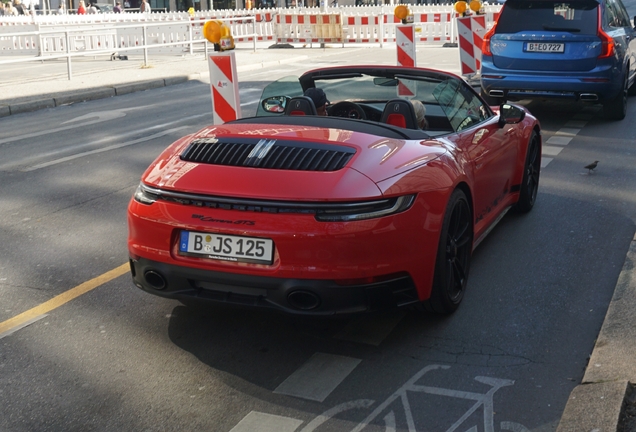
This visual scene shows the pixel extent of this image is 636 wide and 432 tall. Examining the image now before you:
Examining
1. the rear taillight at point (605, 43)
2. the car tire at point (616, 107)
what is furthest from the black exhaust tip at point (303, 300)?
the car tire at point (616, 107)

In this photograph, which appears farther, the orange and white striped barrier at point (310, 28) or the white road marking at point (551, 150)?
the orange and white striped barrier at point (310, 28)

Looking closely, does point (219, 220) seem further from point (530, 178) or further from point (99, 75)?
point (99, 75)

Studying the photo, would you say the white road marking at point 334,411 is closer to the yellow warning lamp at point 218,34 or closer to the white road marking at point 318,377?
the white road marking at point 318,377

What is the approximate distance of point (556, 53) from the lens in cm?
1098

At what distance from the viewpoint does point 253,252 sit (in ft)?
12.8

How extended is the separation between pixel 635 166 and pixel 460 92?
13.1 ft

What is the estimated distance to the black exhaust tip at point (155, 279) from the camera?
13.6ft

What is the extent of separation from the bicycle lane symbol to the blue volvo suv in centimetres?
785

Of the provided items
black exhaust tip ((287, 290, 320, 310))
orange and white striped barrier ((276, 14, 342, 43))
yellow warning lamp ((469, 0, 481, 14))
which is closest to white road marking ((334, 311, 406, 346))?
black exhaust tip ((287, 290, 320, 310))

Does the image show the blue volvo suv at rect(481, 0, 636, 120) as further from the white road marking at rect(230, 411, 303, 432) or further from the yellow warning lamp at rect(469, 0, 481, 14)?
the white road marking at rect(230, 411, 303, 432)

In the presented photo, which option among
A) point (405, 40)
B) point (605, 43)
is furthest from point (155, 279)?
point (405, 40)

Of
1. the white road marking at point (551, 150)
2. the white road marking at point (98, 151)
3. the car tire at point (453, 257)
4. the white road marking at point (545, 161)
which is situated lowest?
the white road marking at point (98, 151)

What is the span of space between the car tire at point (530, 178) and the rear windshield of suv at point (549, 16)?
4.58 m

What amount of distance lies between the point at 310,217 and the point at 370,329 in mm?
981
